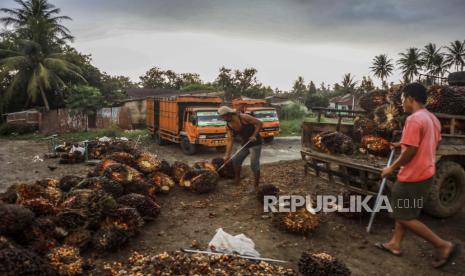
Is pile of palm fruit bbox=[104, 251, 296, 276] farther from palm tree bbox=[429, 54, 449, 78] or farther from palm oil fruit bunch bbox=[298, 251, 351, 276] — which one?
palm tree bbox=[429, 54, 449, 78]

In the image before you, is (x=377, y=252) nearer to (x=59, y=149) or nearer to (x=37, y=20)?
(x=59, y=149)

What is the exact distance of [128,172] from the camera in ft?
18.8

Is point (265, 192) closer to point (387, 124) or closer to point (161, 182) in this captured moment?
point (161, 182)

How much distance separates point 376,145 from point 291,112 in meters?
30.5

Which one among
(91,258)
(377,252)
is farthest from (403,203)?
(91,258)

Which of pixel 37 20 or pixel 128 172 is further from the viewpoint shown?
pixel 37 20

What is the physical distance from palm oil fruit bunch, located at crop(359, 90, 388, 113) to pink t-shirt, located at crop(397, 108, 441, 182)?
3.02 m

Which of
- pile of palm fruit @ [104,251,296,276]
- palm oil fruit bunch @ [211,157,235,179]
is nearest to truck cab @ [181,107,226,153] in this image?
palm oil fruit bunch @ [211,157,235,179]

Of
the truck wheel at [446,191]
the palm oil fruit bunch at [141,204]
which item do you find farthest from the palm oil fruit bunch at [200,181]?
the truck wheel at [446,191]

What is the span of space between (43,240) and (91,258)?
577mm

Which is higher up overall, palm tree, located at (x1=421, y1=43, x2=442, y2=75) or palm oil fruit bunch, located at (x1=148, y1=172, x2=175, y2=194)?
palm tree, located at (x1=421, y1=43, x2=442, y2=75)

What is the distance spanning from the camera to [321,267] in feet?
10.6

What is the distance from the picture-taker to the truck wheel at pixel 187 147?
13.4 meters

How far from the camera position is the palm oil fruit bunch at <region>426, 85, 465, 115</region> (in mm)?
5551
